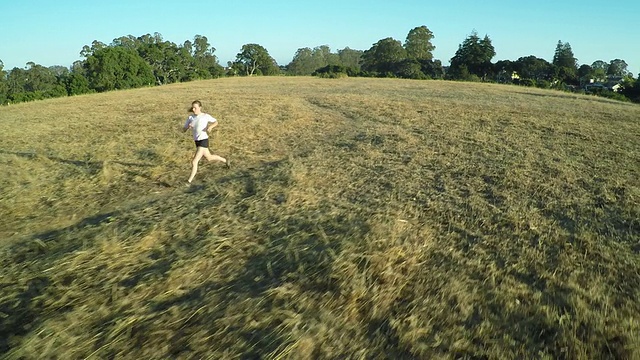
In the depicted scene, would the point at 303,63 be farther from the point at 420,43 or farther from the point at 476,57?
the point at 476,57

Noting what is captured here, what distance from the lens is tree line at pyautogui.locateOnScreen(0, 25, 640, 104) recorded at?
43.9 metres

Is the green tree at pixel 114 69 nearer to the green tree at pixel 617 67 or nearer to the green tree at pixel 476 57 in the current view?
the green tree at pixel 476 57

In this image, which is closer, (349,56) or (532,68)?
(532,68)

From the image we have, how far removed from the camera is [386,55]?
66250 millimetres

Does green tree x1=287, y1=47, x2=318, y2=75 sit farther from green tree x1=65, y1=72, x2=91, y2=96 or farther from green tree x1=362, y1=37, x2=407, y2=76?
green tree x1=65, y1=72, x2=91, y2=96

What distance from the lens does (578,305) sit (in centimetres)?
303

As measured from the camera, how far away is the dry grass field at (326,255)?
2754mm

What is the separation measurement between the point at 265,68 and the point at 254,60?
2.39 metres

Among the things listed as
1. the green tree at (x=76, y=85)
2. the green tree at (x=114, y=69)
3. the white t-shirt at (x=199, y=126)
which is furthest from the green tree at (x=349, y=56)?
the white t-shirt at (x=199, y=126)

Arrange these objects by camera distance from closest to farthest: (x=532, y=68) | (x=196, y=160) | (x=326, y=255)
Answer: (x=326, y=255), (x=196, y=160), (x=532, y=68)

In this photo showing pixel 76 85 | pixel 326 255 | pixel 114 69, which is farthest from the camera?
pixel 114 69

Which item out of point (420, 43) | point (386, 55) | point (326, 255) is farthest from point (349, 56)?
point (326, 255)

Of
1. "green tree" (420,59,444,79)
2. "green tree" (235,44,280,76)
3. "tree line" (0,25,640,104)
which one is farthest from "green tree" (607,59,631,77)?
"green tree" (235,44,280,76)

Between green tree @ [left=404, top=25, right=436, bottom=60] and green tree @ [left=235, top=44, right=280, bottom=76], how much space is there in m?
27.3
